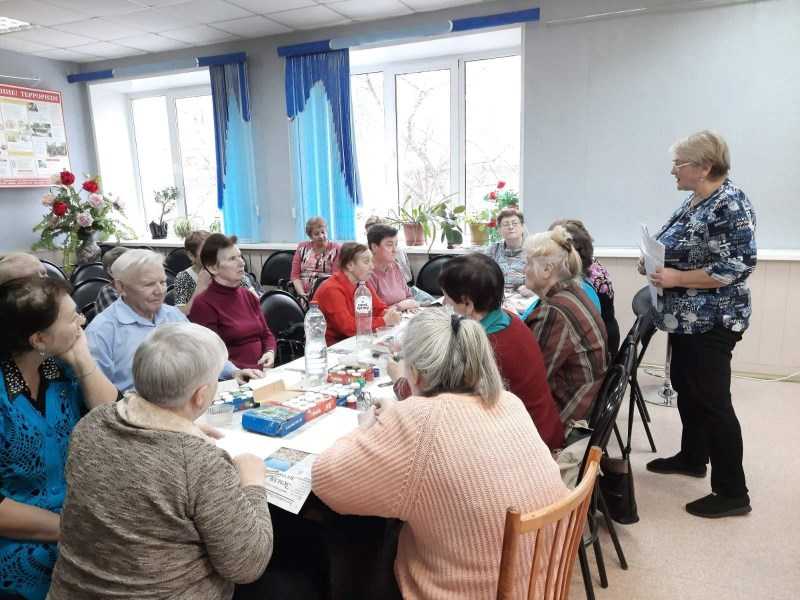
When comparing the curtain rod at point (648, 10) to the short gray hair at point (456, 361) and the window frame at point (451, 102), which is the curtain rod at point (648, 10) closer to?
the window frame at point (451, 102)

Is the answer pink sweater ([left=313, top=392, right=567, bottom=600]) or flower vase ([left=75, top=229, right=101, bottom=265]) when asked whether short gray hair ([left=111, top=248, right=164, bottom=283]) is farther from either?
flower vase ([left=75, top=229, right=101, bottom=265])

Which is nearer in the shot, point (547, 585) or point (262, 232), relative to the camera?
point (547, 585)

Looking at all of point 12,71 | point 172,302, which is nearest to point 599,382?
point 172,302

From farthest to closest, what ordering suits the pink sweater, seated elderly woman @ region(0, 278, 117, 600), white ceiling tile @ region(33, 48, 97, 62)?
1. white ceiling tile @ region(33, 48, 97, 62)
2. seated elderly woman @ region(0, 278, 117, 600)
3. the pink sweater

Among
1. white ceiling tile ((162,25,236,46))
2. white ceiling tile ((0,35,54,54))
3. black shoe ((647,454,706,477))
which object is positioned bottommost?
black shoe ((647,454,706,477))

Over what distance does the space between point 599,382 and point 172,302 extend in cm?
282

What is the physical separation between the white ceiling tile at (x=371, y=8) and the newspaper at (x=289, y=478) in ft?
13.7

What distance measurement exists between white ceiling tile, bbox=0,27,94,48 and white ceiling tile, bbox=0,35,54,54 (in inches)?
3.5

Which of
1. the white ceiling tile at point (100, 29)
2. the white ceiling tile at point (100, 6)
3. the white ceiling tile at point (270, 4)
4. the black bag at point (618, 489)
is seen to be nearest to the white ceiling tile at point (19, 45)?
the white ceiling tile at point (100, 29)

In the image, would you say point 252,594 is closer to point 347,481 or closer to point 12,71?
point 347,481

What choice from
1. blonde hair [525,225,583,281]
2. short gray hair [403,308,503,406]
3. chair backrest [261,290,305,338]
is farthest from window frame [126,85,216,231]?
short gray hair [403,308,503,406]

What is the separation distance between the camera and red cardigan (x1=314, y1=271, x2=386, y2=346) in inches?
116

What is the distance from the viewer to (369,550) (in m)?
1.59

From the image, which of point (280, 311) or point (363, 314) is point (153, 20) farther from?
point (363, 314)
